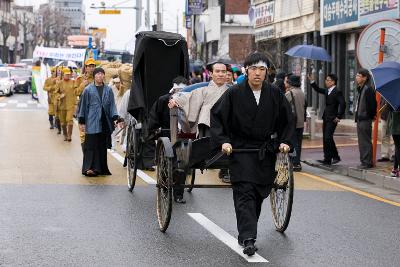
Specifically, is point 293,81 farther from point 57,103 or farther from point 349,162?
point 57,103

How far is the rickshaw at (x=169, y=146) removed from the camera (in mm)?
9172

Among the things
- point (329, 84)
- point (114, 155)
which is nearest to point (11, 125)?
point (114, 155)

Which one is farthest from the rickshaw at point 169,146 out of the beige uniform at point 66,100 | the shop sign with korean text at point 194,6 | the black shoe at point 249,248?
the shop sign with korean text at point 194,6

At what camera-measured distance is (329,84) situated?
55.0 ft

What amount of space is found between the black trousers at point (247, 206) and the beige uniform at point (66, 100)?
15.3 meters

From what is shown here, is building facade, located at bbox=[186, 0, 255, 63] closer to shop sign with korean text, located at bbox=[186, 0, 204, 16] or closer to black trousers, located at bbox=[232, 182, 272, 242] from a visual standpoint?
shop sign with korean text, located at bbox=[186, 0, 204, 16]

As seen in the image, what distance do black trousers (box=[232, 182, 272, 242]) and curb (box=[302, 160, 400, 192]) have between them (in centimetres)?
593

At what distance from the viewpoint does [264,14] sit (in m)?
42.1

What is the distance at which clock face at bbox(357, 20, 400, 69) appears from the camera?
15.3m

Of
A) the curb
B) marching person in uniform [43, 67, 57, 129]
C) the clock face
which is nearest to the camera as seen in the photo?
the curb

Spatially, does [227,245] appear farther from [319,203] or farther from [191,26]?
[191,26]

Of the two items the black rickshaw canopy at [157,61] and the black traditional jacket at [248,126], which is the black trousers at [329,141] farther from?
the black traditional jacket at [248,126]

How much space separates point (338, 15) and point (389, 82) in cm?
1679

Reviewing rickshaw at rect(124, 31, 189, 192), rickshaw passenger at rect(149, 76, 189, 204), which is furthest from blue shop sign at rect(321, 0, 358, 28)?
rickshaw passenger at rect(149, 76, 189, 204)
